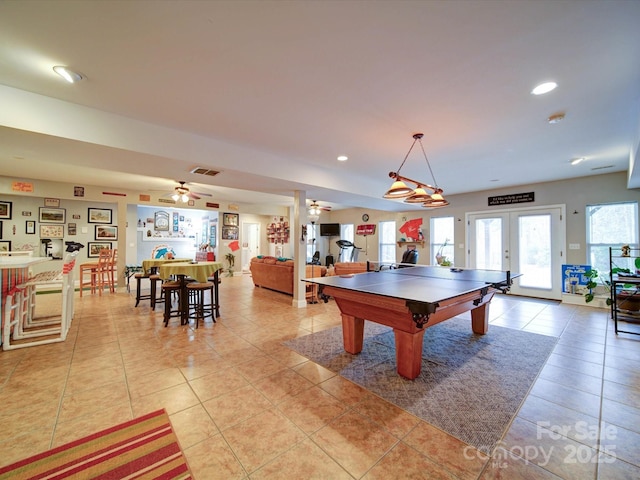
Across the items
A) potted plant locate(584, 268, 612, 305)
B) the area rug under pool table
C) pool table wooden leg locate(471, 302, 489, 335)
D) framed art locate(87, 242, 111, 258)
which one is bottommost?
the area rug under pool table

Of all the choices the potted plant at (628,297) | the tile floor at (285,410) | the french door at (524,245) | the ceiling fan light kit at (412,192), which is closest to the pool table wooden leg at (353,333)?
the tile floor at (285,410)

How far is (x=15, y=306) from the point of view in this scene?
10.5 feet

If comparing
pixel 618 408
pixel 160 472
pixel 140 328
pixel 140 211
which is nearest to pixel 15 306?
pixel 140 328

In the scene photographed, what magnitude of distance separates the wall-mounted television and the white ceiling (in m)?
7.00

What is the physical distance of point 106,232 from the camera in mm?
7859

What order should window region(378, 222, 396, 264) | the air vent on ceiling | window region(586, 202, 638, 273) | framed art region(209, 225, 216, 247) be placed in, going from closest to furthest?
the air vent on ceiling < window region(586, 202, 638, 273) < window region(378, 222, 396, 264) < framed art region(209, 225, 216, 247)

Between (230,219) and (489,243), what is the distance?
8.42 metres

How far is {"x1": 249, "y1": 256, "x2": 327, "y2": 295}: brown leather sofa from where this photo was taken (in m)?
6.24

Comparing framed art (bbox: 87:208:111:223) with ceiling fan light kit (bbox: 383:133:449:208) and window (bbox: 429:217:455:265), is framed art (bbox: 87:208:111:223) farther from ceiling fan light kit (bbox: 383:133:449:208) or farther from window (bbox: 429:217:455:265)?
window (bbox: 429:217:455:265)

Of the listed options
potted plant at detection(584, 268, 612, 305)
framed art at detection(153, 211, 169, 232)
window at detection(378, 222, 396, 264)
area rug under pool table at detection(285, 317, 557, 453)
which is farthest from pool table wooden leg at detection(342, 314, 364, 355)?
framed art at detection(153, 211, 169, 232)

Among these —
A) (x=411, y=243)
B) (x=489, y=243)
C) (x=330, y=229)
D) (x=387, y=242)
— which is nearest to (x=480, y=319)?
(x=489, y=243)

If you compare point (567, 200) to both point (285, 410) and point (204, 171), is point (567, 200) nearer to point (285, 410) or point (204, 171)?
point (285, 410)

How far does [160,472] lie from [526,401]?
2.78 metres

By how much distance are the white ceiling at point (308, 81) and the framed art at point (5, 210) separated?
5.39 meters
